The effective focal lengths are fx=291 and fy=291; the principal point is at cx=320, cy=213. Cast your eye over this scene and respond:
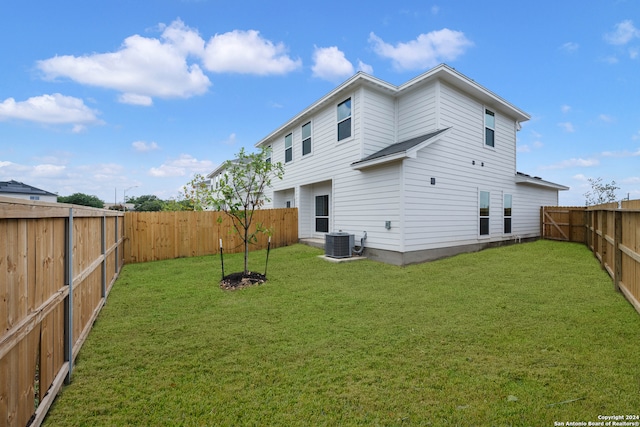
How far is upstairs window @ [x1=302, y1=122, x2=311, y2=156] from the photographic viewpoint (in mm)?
12508

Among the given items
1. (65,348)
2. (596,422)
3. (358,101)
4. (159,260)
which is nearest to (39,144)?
(159,260)

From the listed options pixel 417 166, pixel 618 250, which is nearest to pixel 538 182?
pixel 417 166

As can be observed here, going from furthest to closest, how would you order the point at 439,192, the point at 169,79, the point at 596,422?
the point at 169,79 < the point at 439,192 < the point at 596,422

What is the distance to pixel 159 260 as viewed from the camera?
10.4 metres

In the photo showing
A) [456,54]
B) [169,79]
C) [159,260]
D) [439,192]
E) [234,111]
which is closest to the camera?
[439,192]

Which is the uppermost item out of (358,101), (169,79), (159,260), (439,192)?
(169,79)

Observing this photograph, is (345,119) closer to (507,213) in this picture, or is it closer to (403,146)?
(403,146)

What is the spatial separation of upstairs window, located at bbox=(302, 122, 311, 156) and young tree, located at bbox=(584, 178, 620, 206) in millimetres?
20633

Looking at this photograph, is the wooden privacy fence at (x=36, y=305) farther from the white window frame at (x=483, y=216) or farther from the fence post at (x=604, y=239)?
the white window frame at (x=483, y=216)

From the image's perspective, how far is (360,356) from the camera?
3.22 metres

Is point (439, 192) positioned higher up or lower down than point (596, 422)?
higher up

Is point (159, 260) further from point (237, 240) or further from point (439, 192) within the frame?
point (439, 192)

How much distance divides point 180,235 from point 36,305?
921cm

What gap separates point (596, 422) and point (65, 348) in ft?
15.2
